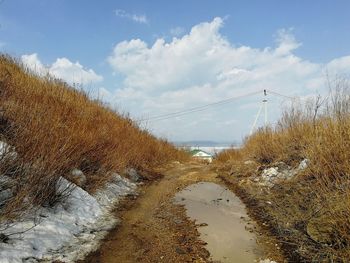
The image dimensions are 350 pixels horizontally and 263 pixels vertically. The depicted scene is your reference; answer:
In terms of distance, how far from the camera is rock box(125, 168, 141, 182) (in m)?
8.98

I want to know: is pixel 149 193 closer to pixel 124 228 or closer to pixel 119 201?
pixel 119 201

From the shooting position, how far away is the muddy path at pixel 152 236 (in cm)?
419

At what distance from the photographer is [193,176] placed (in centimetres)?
1049

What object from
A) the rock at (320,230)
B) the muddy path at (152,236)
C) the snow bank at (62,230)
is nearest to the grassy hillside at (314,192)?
the rock at (320,230)

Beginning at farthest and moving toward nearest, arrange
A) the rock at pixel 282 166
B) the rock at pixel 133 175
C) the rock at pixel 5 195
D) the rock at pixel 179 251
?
the rock at pixel 133 175 < the rock at pixel 282 166 < the rock at pixel 179 251 < the rock at pixel 5 195

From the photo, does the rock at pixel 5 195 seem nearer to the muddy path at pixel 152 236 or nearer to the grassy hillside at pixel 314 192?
the muddy path at pixel 152 236

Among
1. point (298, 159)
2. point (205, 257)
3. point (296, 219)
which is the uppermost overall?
point (298, 159)

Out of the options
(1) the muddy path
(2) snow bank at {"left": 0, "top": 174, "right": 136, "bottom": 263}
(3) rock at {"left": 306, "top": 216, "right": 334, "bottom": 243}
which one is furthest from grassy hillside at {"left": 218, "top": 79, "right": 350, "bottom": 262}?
(2) snow bank at {"left": 0, "top": 174, "right": 136, "bottom": 263}

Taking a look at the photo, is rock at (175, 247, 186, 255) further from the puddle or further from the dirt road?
the puddle

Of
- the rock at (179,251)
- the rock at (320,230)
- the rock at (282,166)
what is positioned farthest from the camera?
the rock at (282,166)

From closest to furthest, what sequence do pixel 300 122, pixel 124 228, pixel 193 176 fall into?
pixel 124 228, pixel 300 122, pixel 193 176

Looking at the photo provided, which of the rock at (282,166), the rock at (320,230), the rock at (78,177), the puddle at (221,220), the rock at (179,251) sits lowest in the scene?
the rock at (179,251)

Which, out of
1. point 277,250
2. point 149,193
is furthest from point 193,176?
point 277,250

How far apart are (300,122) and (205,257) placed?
5.94m
